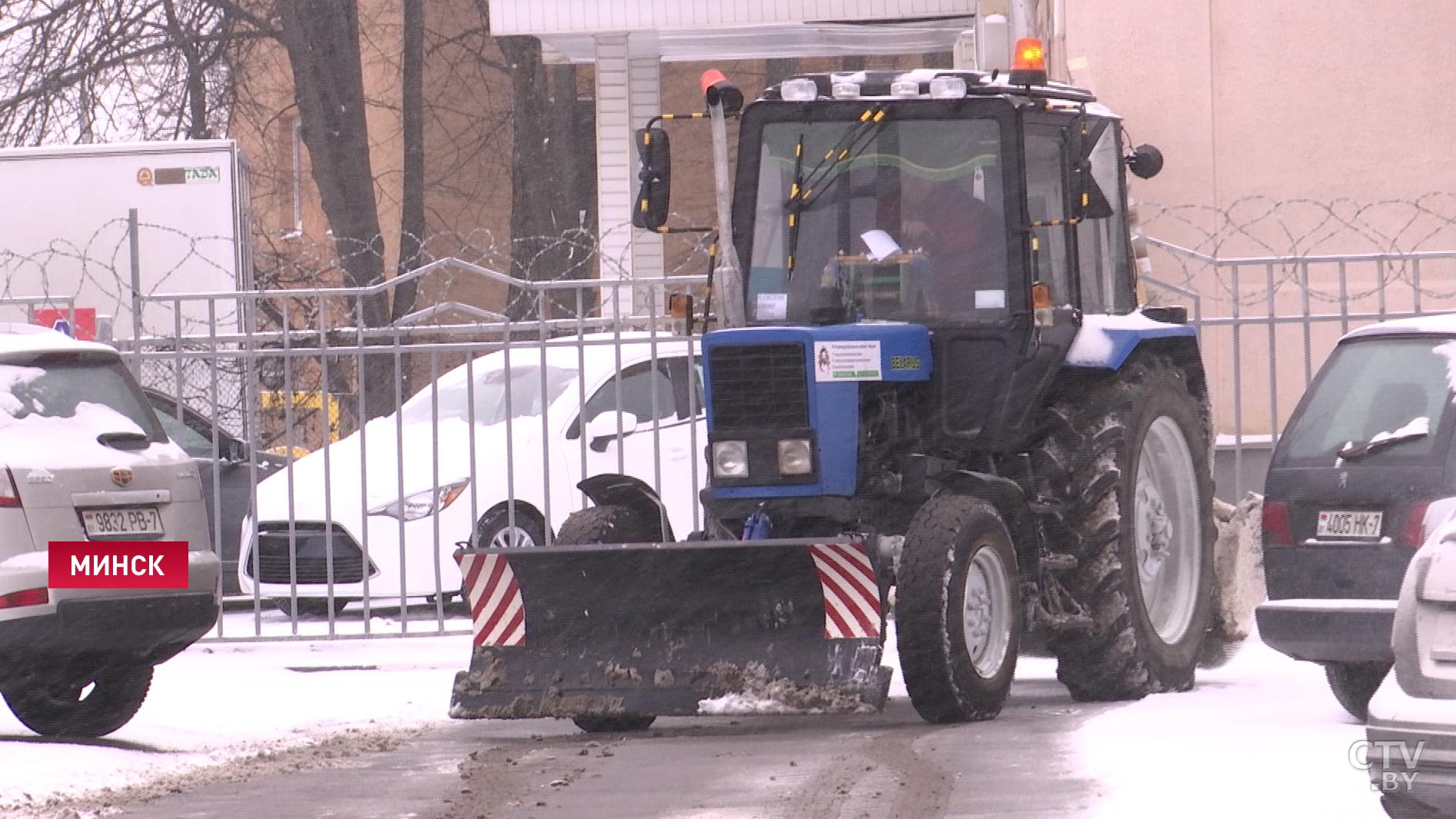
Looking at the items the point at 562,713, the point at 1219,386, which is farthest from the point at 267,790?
the point at 1219,386

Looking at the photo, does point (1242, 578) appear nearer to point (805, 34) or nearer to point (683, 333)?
point (683, 333)

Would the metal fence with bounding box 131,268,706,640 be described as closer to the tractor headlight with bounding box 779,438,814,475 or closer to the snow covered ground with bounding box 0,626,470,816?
the snow covered ground with bounding box 0,626,470,816

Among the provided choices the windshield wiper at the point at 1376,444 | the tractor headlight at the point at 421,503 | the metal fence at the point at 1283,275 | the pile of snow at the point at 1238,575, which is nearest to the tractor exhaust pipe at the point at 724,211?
the windshield wiper at the point at 1376,444

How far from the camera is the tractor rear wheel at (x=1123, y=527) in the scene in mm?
9539

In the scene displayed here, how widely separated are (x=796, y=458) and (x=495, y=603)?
4.30 ft

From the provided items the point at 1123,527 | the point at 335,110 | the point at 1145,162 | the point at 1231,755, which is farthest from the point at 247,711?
the point at 335,110

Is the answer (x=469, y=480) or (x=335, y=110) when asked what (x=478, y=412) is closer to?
(x=469, y=480)

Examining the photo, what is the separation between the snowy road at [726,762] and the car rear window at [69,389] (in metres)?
1.25

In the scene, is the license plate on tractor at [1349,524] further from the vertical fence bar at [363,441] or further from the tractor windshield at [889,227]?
the vertical fence bar at [363,441]

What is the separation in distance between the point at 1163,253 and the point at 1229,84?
1263 millimetres

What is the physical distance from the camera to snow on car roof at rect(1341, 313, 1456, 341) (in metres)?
8.36

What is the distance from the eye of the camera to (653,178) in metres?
9.42

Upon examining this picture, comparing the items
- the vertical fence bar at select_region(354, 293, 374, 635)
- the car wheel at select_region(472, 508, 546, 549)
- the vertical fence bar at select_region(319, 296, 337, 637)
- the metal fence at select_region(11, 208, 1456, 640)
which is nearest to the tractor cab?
the metal fence at select_region(11, 208, 1456, 640)

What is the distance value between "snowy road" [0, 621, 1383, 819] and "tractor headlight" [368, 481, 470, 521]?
301cm
